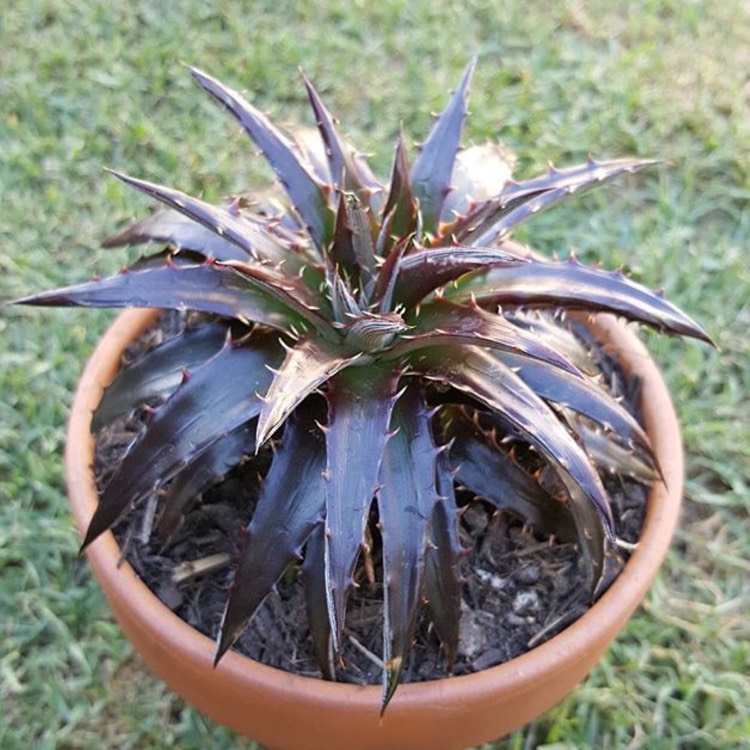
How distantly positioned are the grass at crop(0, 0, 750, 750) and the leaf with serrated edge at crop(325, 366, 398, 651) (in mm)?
933

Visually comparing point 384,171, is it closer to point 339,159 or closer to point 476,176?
point 476,176

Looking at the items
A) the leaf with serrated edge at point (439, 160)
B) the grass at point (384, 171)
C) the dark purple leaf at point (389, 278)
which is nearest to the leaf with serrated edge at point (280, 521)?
the dark purple leaf at point (389, 278)

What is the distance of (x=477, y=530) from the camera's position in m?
1.78

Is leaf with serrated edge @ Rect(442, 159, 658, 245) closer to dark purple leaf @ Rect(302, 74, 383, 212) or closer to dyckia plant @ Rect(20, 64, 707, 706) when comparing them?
dyckia plant @ Rect(20, 64, 707, 706)

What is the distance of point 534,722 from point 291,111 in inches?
78.3

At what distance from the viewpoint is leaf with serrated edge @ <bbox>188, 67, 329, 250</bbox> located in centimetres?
160

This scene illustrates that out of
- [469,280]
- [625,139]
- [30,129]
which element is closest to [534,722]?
[469,280]

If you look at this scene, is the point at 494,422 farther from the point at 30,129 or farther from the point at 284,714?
the point at 30,129

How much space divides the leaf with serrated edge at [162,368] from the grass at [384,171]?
80 centimetres

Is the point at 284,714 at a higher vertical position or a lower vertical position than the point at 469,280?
lower

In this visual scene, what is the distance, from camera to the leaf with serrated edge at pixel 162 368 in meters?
1.63

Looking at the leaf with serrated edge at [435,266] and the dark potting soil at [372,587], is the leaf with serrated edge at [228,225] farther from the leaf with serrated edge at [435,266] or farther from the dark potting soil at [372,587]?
the dark potting soil at [372,587]

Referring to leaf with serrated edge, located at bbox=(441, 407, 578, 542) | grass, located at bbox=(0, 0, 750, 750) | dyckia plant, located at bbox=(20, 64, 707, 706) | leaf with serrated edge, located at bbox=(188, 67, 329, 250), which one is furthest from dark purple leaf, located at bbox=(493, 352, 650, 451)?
grass, located at bbox=(0, 0, 750, 750)

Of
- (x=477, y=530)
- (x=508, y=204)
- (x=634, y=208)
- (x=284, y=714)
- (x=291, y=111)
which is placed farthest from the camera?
(x=291, y=111)
